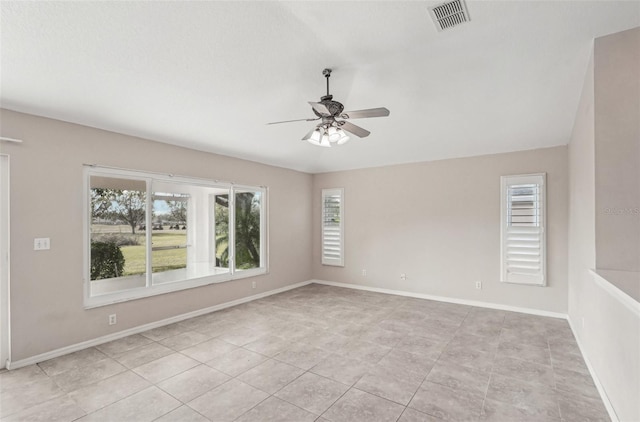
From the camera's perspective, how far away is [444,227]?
5496 millimetres

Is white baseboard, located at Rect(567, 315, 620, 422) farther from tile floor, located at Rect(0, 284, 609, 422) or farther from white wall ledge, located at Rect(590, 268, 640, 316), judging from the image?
white wall ledge, located at Rect(590, 268, 640, 316)

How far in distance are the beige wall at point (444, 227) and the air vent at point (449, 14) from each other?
347 cm

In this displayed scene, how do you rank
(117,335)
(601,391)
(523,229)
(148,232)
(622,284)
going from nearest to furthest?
(622,284) → (601,391) → (117,335) → (148,232) → (523,229)

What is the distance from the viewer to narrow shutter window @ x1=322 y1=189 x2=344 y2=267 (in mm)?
6738

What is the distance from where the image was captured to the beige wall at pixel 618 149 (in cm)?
237

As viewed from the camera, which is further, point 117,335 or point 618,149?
point 117,335

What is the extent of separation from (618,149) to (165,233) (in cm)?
517

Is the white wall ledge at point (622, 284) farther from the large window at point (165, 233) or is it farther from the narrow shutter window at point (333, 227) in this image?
the large window at point (165, 233)

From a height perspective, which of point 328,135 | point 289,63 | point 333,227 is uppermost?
point 289,63

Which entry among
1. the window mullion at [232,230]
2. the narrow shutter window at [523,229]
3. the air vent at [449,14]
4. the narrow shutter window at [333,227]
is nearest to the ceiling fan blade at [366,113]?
the air vent at [449,14]

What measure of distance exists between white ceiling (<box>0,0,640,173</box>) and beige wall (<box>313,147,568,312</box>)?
94cm

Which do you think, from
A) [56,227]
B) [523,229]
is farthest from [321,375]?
[523,229]

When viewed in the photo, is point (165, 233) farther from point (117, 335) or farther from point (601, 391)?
point (601, 391)

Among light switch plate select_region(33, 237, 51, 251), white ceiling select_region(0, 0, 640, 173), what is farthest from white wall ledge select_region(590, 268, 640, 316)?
light switch plate select_region(33, 237, 51, 251)
